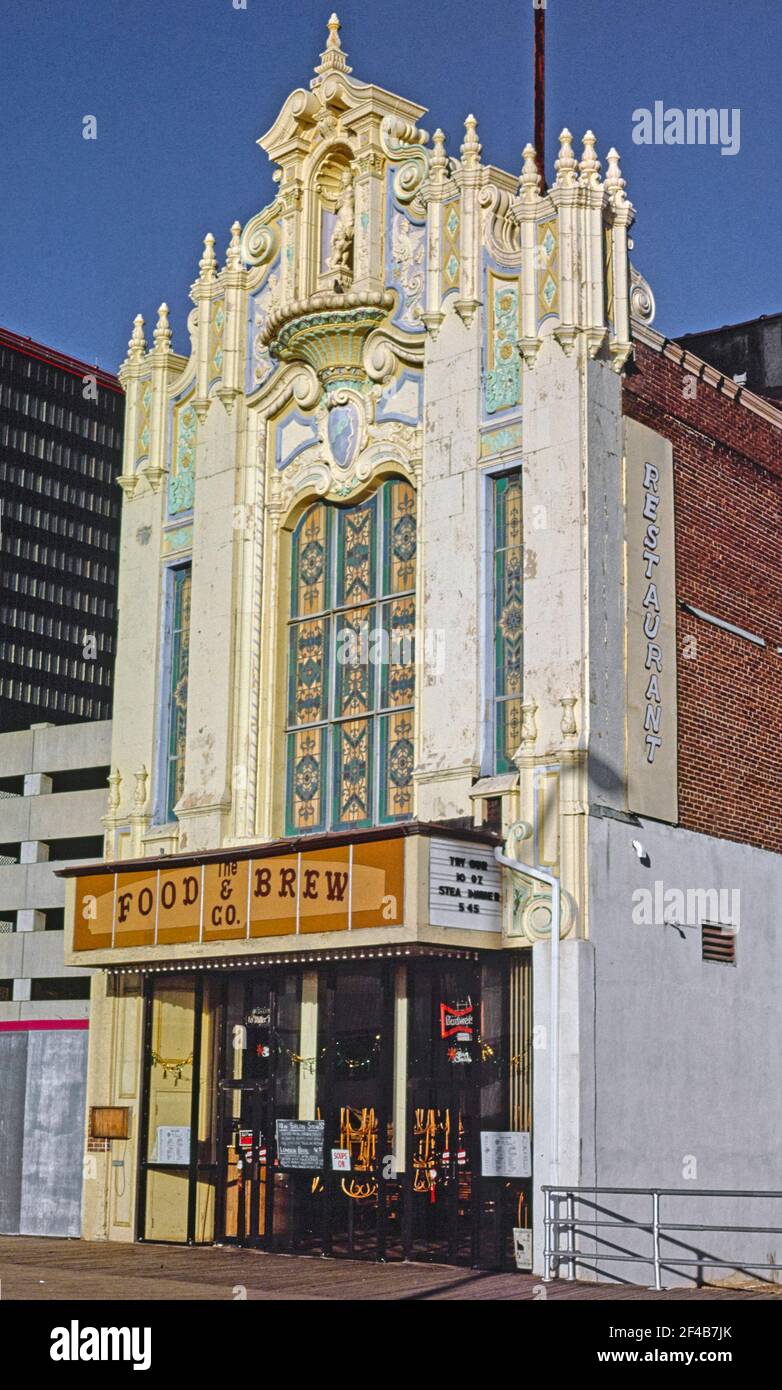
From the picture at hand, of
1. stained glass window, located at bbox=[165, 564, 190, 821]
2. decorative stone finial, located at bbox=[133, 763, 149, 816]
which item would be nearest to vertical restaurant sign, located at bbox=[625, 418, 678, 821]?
stained glass window, located at bbox=[165, 564, 190, 821]

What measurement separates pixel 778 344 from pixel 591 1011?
23.1 m

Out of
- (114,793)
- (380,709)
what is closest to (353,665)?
(380,709)

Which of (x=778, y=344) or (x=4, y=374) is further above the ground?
(x=4, y=374)

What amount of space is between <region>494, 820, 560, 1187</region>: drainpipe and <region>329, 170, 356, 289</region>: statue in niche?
978cm

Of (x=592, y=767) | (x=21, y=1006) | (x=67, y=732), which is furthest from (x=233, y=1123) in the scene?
(x=67, y=732)

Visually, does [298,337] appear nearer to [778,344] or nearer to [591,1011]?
[591,1011]

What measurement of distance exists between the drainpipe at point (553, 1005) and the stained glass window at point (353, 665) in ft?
10.0

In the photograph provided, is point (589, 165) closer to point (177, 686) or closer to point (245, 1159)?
point (177, 686)

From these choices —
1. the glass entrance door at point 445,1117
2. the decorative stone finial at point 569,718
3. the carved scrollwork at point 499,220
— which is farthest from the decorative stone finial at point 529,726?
the carved scrollwork at point 499,220

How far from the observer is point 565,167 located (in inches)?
984

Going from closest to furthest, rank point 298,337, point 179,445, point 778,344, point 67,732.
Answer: point 298,337 < point 179,445 < point 778,344 < point 67,732

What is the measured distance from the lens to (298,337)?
28.1 meters

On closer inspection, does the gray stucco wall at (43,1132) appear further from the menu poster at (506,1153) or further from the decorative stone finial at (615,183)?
the decorative stone finial at (615,183)

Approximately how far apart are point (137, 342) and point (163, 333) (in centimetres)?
72
